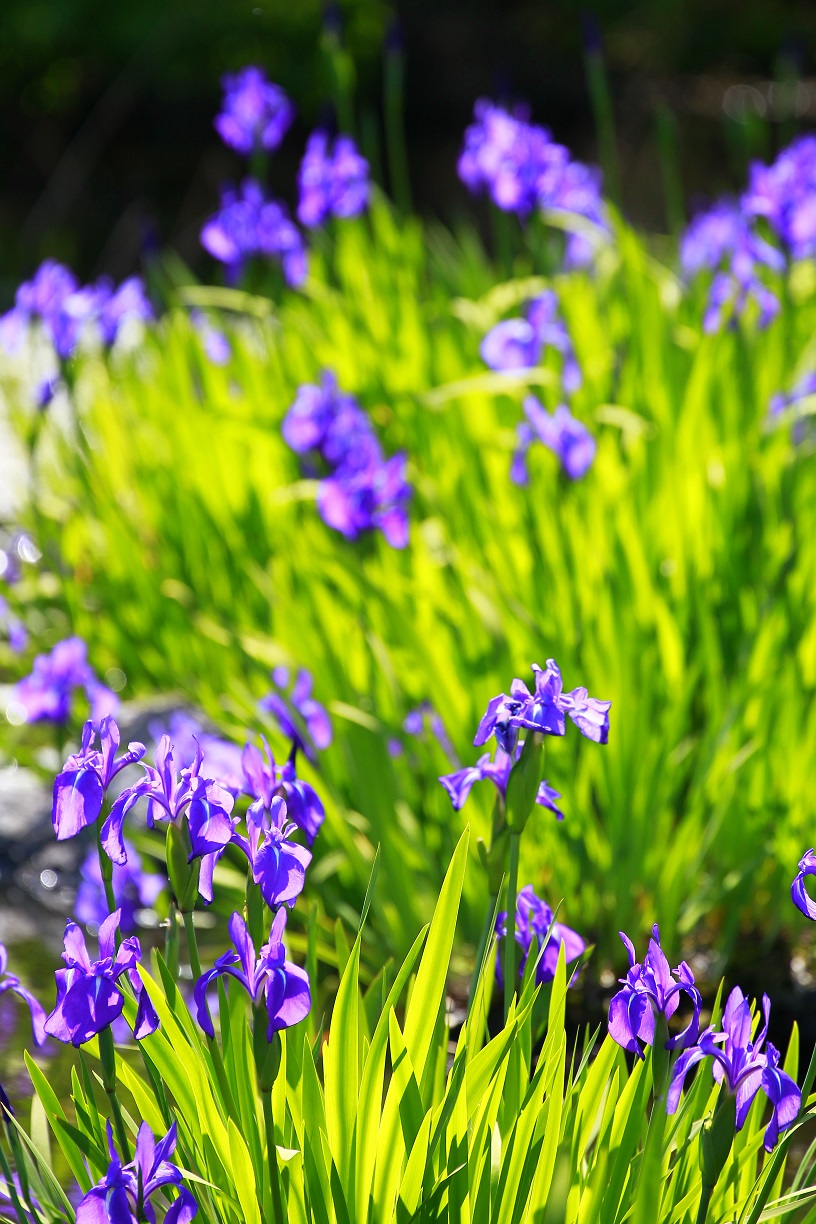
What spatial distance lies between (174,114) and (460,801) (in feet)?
31.5

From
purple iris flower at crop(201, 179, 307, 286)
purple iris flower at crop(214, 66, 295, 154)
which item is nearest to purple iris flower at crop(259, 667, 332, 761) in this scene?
purple iris flower at crop(201, 179, 307, 286)

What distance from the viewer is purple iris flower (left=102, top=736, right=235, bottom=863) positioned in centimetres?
89

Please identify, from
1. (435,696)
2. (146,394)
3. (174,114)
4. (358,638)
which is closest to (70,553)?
(146,394)

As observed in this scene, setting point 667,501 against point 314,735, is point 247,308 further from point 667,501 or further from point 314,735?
point 314,735

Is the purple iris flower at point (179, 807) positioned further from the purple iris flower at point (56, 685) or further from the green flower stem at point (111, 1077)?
the purple iris flower at point (56, 685)

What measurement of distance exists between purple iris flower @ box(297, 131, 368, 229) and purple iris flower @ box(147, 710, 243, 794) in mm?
1349

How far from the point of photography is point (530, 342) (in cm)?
239

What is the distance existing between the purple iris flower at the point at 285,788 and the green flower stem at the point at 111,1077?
8.2 inches

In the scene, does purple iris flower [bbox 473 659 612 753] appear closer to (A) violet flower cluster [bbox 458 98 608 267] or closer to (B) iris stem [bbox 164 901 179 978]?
(B) iris stem [bbox 164 901 179 978]

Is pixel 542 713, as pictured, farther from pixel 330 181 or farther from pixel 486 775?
pixel 330 181

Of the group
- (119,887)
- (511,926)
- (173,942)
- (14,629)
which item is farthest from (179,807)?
(14,629)

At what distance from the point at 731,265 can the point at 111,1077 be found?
2.65m

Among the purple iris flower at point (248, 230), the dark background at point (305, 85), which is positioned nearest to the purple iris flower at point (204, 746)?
the purple iris flower at point (248, 230)

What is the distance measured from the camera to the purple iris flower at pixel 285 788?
1004mm
